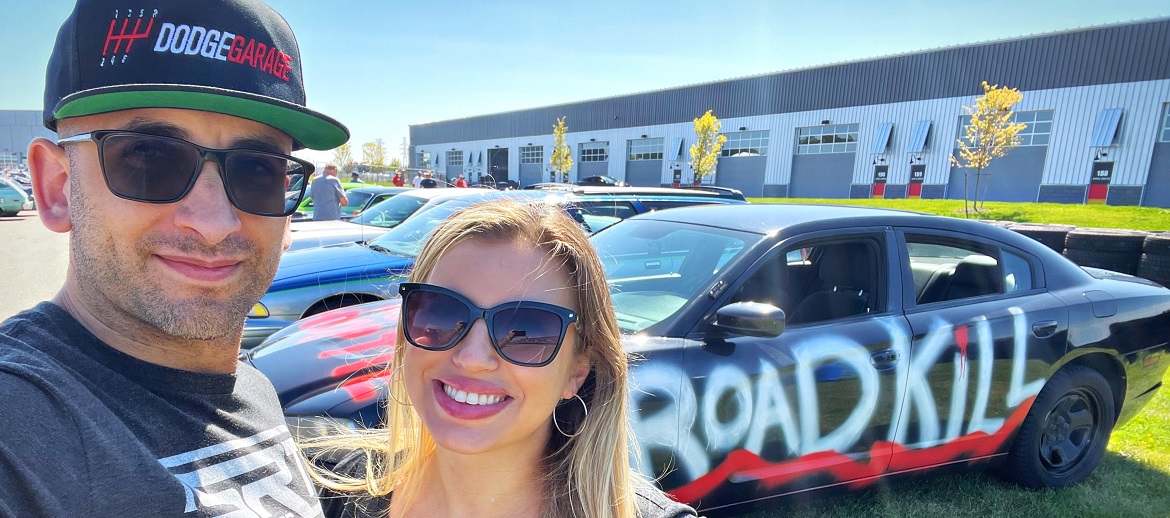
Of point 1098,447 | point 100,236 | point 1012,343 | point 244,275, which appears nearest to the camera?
point 100,236

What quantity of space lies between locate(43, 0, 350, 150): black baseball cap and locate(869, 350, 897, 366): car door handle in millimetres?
2617

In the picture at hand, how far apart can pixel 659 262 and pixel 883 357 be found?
3.99ft

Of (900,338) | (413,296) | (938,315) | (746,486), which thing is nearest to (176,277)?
(413,296)

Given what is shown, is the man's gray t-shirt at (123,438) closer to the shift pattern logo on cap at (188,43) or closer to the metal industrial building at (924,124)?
the shift pattern logo on cap at (188,43)

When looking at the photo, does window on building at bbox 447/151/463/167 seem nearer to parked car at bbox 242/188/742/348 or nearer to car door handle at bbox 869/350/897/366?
parked car at bbox 242/188/742/348

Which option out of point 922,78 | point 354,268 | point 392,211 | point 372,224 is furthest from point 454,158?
point 354,268

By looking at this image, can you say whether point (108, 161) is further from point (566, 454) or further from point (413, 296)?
point (566, 454)

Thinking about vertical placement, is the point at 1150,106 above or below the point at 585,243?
above

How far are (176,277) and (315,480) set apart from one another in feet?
1.81

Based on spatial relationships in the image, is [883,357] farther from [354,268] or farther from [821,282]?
[354,268]

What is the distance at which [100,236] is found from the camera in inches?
38.6

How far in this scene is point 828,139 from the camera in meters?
34.9

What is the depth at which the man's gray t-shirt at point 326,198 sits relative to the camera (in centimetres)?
881

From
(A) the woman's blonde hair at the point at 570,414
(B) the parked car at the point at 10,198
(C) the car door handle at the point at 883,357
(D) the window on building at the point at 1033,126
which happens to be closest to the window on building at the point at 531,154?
(D) the window on building at the point at 1033,126
